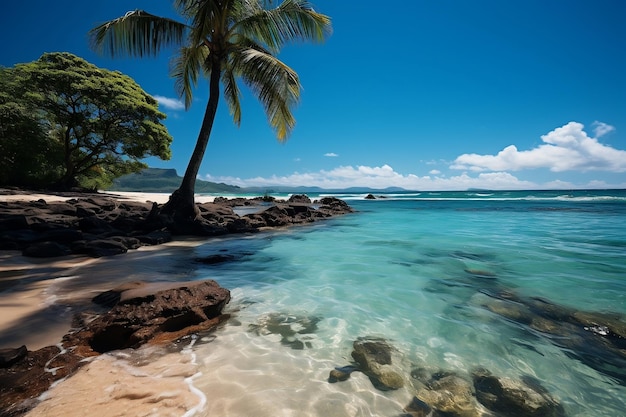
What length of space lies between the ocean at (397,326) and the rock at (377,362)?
2.4 inches

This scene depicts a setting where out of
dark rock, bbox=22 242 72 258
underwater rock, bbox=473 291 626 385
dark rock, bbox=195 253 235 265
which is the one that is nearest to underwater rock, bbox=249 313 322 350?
underwater rock, bbox=473 291 626 385

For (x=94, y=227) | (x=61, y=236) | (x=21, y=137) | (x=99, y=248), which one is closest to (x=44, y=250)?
(x=99, y=248)

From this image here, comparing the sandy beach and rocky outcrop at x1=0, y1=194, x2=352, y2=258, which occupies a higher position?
rocky outcrop at x1=0, y1=194, x2=352, y2=258

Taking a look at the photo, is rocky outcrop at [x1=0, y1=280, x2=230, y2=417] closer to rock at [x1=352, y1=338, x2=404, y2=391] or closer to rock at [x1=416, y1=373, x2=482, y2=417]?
rock at [x1=352, y1=338, x2=404, y2=391]

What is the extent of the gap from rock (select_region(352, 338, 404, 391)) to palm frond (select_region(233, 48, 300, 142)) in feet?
29.3

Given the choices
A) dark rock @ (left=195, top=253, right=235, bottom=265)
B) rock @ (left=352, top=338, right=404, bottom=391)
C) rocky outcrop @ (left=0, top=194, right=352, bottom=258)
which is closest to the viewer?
rock @ (left=352, top=338, right=404, bottom=391)

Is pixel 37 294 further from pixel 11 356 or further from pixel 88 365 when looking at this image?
pixel 88 365

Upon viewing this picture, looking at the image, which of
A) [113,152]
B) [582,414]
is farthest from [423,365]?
[113,152]

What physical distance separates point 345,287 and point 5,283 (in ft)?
16.9

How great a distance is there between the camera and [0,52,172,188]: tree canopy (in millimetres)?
18188

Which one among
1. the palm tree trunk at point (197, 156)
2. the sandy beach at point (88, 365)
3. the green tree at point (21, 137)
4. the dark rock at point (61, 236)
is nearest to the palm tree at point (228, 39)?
the palm tree trunk at point (197, 156)

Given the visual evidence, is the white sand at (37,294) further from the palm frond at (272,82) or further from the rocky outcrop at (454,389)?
the palm frond at (272,82)

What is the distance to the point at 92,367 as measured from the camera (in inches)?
92.4

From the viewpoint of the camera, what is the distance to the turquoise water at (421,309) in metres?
2.55
